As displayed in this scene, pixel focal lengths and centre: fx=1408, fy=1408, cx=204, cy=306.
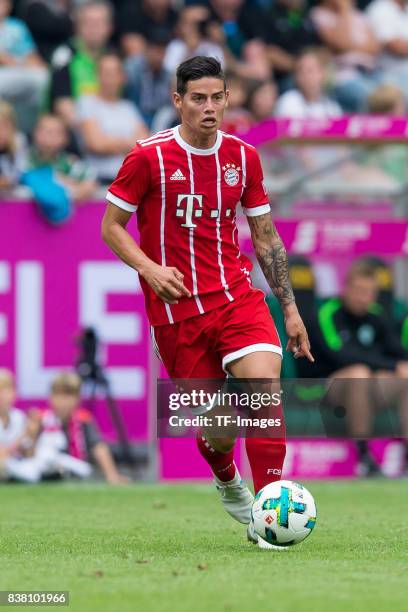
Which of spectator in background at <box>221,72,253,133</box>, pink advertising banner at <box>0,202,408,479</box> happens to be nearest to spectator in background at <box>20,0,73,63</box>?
spectator in background at <box>221,72,253,133</box>

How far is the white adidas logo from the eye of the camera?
25.0ft

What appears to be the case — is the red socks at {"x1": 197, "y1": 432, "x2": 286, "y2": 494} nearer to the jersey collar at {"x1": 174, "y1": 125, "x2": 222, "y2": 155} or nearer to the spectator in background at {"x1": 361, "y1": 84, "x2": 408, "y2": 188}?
the jersey collar at {"x1": 174, "y1": 125, "x2": 222, "y2": 155}

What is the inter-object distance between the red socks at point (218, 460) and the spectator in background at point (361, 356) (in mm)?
5088

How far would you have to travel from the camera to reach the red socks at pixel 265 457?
7.38 meters

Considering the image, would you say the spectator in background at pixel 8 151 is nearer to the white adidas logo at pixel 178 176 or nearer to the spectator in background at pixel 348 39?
the spectator in background at pixel 348 39

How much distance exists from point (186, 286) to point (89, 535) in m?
1.71

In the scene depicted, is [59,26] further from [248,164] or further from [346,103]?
[248,164]

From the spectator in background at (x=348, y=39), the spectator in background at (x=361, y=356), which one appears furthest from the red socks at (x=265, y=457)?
the spectator in background at (x=348, y=39)

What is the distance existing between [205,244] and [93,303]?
6086 mm

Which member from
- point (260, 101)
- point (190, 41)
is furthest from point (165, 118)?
point (190, 41)

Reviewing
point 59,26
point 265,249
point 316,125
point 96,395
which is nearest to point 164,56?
Result: point 59,26

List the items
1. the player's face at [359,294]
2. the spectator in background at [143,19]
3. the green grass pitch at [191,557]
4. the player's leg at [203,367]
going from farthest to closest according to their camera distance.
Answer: the spectator in background at [143,19] → the player's face at [359,294] → the player's leg at [203,367] → the green grass pitch at [191,557]

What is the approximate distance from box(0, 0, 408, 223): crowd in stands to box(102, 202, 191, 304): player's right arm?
5730 mm

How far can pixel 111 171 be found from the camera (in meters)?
15.3
